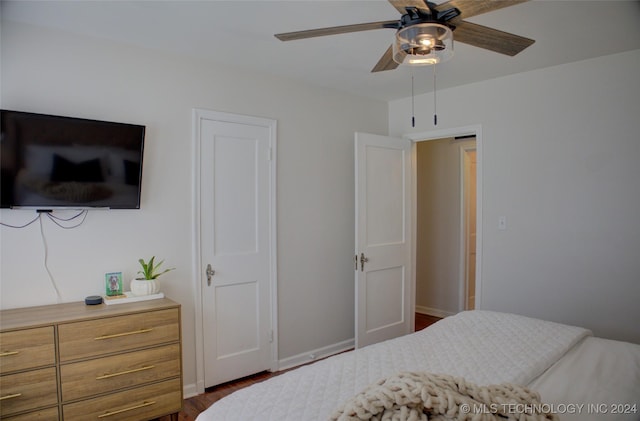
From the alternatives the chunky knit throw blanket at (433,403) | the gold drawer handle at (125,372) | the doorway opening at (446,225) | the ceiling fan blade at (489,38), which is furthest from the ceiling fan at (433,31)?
the doorway opening at (446,225)

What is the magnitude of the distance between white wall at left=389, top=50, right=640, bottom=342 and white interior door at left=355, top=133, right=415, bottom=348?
29.6 inches

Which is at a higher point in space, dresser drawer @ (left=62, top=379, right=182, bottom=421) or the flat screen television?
the flat screen television

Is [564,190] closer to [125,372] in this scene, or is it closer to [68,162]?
[125,372]

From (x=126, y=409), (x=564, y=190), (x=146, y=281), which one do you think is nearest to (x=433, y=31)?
(x=564, y=190)

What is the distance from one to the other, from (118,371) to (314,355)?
177cm

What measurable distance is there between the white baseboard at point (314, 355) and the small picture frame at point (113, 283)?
1473 millimetres

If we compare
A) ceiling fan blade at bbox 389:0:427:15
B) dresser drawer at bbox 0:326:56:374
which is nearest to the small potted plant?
dresser drawer at bbox 0:326:56:374

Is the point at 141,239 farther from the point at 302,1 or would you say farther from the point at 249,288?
the point at 302,1

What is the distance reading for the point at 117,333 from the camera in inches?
→ 88.7

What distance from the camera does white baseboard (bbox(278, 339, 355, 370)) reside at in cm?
344

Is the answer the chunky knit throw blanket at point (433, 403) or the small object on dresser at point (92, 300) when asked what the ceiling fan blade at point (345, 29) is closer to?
the chunky knit throw blanket at point (433, 403)

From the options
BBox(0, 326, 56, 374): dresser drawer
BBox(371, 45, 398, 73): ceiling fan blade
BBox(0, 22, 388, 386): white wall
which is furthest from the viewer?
BBox(0, 22, 388, 386): white wall

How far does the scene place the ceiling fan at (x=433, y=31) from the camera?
61.8 inches

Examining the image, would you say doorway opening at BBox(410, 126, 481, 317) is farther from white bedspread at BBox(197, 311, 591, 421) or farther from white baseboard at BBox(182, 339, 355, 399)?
white bedspread at BBox(197, 311, 591, 421)
